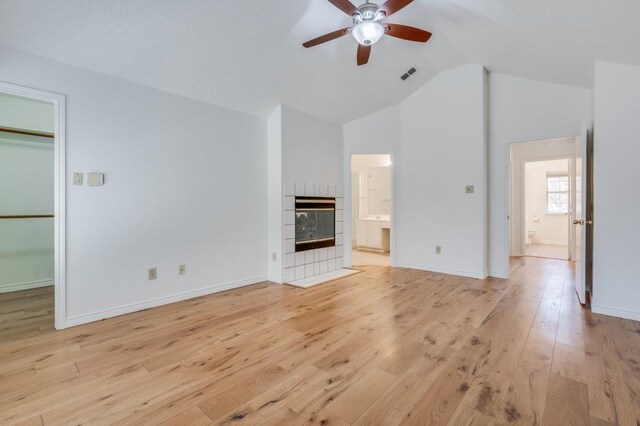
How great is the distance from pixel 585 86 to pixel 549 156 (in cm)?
243

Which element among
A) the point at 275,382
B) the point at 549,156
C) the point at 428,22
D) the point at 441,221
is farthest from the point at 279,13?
the point at 549,156

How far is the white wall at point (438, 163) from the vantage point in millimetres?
4109

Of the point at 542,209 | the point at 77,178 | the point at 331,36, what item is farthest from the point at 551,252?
the point at 77,178

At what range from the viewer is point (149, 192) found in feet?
9.91

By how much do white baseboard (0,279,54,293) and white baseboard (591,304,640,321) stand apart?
630 cm

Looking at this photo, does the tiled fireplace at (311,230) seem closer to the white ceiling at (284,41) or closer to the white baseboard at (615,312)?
the white ceiling at (284,41)

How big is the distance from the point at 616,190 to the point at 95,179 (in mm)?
4748

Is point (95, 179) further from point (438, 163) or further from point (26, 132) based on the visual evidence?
point (438, 163)

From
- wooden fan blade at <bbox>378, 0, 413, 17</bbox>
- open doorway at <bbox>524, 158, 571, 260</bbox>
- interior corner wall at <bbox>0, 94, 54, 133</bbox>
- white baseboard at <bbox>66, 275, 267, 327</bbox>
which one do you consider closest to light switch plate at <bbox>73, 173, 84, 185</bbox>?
white baseboard at <bbox>66, 275, 267, 327</bbox>

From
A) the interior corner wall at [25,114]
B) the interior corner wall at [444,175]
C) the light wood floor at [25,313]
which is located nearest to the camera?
the light wood floor at [25,313]

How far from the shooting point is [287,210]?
156 inches

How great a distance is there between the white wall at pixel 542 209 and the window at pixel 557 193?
8 centimetres

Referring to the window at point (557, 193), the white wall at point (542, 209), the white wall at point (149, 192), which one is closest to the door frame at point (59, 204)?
the white wall at point (149, 192)

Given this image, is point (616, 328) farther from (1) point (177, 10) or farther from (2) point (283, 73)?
(1) point (177, 10)
